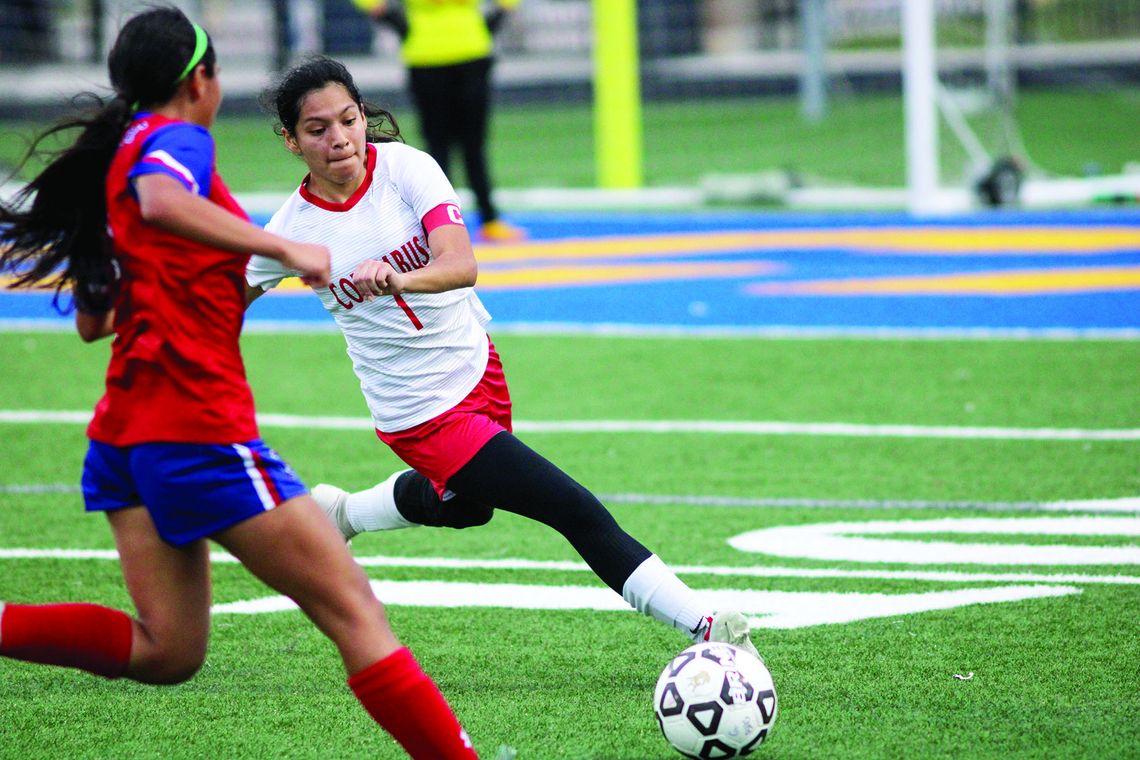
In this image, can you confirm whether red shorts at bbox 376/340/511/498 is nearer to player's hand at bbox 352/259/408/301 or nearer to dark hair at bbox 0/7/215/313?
player's hand at bbox 352/259/408/301

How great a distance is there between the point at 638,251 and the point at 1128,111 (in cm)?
1375

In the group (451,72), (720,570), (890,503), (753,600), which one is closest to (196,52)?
(753,600)

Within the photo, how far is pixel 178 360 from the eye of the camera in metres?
3.41

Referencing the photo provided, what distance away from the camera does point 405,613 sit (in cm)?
536

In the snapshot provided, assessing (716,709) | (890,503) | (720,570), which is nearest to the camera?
(716,709)

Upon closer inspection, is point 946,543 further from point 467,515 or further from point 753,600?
point 467,515

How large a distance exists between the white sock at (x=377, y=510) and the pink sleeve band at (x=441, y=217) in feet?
3.80

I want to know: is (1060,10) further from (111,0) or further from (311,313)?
(311,313)

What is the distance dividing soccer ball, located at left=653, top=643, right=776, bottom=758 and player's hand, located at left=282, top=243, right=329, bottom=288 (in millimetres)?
1435

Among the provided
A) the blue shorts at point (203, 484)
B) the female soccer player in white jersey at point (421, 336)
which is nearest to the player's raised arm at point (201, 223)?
the blue shorts at point (203, 484)

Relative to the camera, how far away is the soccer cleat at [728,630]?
4.32 m

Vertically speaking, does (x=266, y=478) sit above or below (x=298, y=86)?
below

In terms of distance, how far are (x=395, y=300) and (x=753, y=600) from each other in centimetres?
173

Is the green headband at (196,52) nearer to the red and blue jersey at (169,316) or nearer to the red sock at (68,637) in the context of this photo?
the red and blue jersey at (169,316)
